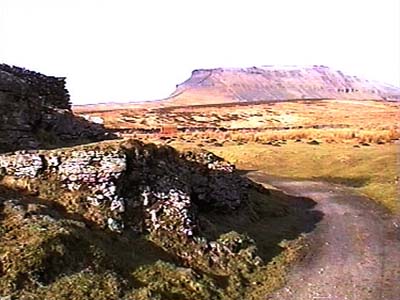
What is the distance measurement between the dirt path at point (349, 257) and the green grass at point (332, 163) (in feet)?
14.9

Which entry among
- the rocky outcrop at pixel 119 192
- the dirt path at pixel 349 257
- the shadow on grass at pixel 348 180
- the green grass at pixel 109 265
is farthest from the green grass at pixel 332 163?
the rocky outcrop at pixel 119 192

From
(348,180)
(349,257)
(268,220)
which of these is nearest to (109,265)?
(349,257)

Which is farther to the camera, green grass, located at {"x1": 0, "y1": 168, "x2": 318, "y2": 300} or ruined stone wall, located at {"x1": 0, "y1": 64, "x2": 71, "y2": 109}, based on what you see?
ruined stone wall, located at {"x1": 0, "y1": 64, "x2": 71, "y2": 109}

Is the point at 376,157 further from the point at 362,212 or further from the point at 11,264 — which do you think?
the point at 11,264

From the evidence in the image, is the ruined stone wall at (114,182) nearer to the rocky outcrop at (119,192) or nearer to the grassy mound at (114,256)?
the rocky outcrop at (119,192)

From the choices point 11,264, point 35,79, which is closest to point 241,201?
point 11,264

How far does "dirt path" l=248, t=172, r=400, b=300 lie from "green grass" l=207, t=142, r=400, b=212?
4535 mm

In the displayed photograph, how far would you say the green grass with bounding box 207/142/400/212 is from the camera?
48.2 meters

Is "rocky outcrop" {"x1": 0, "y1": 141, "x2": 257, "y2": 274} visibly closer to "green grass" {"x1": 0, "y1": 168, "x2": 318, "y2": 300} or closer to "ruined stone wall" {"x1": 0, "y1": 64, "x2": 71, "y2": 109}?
"green grass" {"x1": 0, "y1": 168, "x2": 318, "y2": 300}

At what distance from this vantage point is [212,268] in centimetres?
2592

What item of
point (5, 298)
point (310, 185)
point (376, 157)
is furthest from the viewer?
point (376, 157)

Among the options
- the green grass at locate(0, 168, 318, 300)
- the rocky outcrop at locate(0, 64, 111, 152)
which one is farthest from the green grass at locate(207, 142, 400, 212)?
the rocky outcrop at locate(0, 64, 111, 152)

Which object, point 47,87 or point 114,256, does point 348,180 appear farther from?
point 114,256

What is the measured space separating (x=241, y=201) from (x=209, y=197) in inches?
98.5
